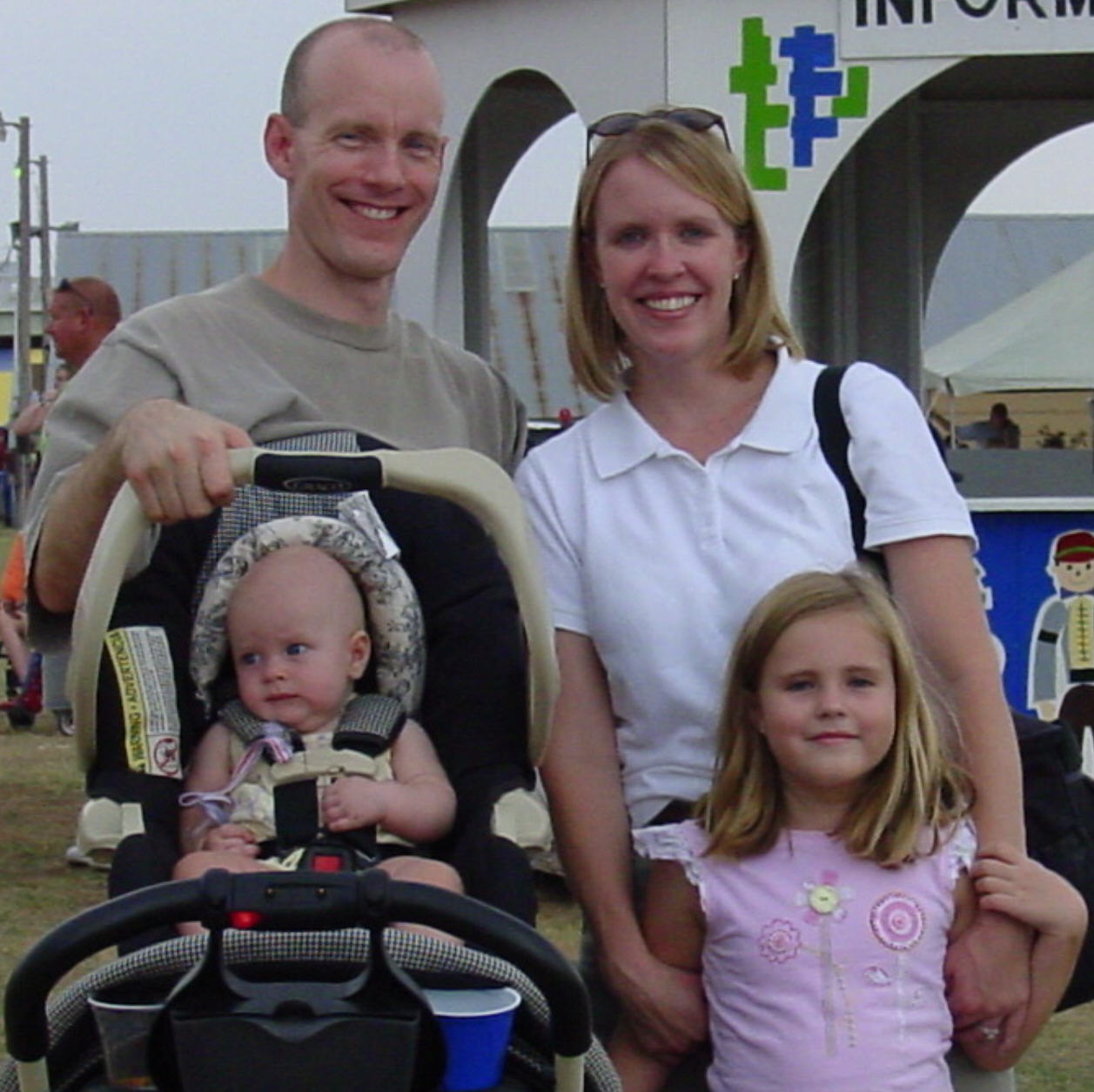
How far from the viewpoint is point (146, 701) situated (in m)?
2.77

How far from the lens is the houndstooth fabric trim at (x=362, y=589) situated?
2.91m

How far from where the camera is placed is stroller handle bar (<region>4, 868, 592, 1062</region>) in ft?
7.03

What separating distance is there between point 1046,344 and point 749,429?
371 inches

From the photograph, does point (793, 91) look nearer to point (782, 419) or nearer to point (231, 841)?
point (782, 419)

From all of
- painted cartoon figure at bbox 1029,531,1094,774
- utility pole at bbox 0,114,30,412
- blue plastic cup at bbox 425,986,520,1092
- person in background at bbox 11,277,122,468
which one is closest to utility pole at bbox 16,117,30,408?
utility pole at bbox 0,114,30,412

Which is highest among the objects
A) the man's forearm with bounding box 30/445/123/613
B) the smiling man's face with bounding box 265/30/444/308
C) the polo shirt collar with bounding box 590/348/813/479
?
the smiling man's face with bounding box 265/30/444/308

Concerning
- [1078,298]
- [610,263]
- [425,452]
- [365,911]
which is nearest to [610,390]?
[610,263]

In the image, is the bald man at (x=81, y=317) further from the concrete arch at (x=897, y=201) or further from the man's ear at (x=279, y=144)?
the man's ear at (x=279, y=144)

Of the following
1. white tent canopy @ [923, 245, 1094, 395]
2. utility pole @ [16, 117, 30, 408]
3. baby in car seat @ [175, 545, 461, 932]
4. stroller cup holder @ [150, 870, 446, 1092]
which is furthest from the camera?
utility pole @ [16, 117, 30, 408]

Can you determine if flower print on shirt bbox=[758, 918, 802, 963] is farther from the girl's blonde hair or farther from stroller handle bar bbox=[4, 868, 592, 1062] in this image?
stroller handle bar bbox=[4, 868, 592, 1062]

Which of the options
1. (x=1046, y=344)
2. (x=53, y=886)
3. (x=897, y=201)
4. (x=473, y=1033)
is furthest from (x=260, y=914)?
(x=897, y=201)

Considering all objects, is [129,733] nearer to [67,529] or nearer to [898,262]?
[67,529]

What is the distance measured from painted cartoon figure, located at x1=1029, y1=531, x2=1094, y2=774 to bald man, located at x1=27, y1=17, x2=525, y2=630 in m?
5.42

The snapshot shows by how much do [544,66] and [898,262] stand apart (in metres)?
4.26
